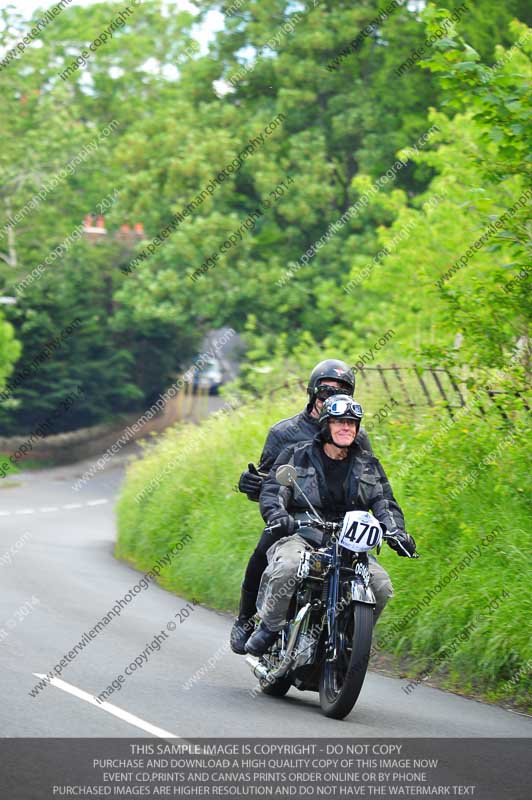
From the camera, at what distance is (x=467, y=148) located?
26328 mm

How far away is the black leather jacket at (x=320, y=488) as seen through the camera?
9.02 meters

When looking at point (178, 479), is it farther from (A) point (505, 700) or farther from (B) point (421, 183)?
(B) point (421, 183)

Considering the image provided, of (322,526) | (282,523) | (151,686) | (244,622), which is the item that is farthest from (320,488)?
(151,686)

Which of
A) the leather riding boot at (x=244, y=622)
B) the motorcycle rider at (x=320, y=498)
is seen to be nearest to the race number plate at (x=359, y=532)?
the motorcycle rider at (x=320, y=498)

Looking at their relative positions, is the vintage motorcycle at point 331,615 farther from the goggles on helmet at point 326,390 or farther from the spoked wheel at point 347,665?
the goggles on helmet at point 326,390

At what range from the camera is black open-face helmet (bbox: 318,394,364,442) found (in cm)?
886

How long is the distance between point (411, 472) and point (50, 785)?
753 cm

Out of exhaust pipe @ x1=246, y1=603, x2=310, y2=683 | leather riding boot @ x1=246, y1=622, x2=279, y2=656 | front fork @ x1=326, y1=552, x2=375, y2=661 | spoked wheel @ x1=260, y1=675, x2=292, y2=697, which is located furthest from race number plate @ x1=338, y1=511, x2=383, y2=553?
spoked wheel @ x1=260, y1=675, x2=292, y2=697

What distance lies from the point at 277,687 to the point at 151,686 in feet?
2.81

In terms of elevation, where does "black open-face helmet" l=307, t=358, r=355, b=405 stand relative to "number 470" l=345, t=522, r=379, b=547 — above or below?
above

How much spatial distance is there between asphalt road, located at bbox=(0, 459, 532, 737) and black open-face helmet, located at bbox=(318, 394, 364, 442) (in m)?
1.83

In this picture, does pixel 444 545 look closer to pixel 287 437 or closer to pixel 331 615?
pixel 287 437

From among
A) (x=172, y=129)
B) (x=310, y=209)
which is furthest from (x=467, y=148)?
(x=172, y=129)

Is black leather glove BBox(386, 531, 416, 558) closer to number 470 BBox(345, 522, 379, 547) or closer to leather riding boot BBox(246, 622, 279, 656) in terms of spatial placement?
number 470 BBox(345, 522, 379, 547)
